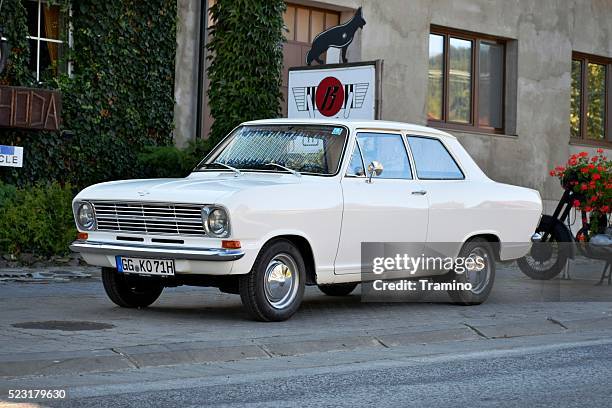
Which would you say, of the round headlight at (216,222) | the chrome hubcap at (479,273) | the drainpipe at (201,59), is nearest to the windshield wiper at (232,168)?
the round headlight at (216,222)

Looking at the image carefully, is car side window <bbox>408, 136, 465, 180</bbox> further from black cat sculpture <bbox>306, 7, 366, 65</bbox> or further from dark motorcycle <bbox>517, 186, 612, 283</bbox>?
black cat sculpture <bbox>306, 7, 366, 65</bbox>

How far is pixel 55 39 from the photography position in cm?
1739

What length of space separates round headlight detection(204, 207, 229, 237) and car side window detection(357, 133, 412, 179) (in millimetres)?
1904

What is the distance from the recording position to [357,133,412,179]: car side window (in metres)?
11.2

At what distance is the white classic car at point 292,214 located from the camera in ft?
32.0

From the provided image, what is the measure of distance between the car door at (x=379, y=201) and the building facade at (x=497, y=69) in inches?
364

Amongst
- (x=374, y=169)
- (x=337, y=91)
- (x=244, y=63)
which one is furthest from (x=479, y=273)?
(x=244, y=63)

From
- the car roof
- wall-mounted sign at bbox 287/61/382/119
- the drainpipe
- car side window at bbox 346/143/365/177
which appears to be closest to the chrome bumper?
car side window at bbox 346/143/365/177

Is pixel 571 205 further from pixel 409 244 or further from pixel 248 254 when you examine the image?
pixel 248 254

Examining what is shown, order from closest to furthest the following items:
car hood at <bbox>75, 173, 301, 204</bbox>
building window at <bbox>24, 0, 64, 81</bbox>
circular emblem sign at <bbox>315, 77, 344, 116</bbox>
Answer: car hood at <bbox>75, 173, 301, 204</bbox>
circular emblem sign at <bbox>315, 77, 344, 116</bbox>
building window at <bbox>24, 0, 64, 81</bbox>

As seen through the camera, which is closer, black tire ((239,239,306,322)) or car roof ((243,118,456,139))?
black tire ((239,239,306,322))

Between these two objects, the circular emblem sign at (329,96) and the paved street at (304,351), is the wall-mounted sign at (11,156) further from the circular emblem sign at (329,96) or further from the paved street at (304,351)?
the circular emblem sign at (329,96)

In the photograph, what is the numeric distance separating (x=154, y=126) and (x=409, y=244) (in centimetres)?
785

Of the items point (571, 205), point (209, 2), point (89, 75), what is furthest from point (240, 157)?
point (209, 2)
